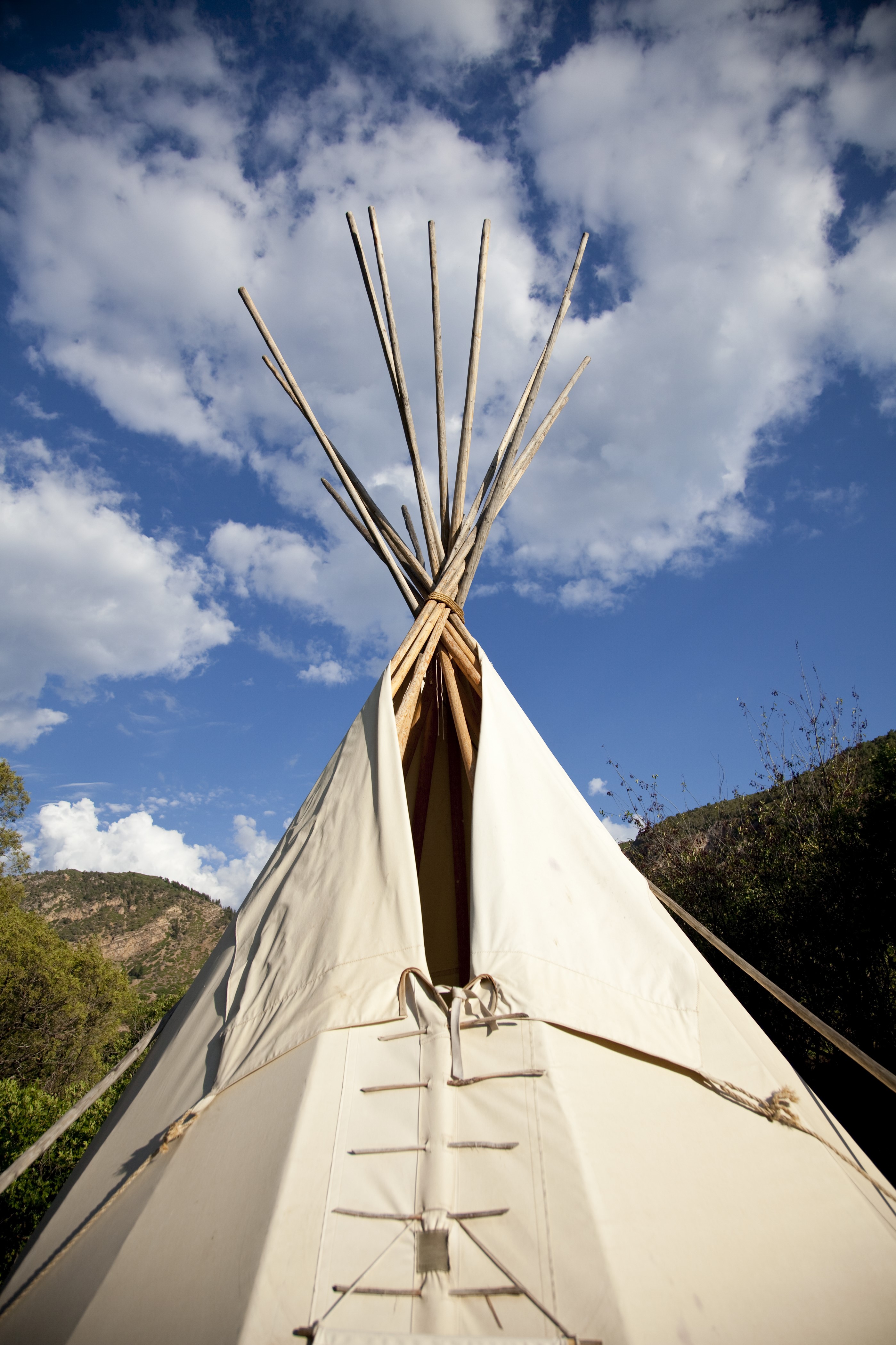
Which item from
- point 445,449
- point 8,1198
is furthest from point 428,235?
point 8,1198

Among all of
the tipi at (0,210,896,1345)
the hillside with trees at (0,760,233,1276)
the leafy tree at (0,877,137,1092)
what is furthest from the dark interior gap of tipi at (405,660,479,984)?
the leafy tree at (0,877,137,1092)

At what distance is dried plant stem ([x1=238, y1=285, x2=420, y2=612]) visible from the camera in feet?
12.3

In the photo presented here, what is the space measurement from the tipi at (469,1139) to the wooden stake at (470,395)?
166cm

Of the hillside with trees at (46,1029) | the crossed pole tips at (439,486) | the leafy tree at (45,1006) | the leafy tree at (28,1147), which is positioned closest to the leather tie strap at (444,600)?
the crossed pole tips at (439,486)

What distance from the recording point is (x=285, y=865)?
2230mm

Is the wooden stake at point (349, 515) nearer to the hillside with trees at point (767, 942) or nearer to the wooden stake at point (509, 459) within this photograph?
the wooden stake at point (509, 459)

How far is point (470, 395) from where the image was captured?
12.2 ft

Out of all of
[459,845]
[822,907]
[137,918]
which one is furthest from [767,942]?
[137,918]

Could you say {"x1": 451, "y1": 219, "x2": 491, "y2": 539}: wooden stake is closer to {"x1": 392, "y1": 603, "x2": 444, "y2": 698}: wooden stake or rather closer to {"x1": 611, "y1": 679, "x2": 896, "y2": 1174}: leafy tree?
{"x1": 392, "y1": 603, "x2": 444, "y2": 698}: wooden stake

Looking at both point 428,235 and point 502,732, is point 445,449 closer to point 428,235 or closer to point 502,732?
point 428,235

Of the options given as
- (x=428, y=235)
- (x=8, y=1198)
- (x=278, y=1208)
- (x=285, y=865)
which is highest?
(x=428, y=235)

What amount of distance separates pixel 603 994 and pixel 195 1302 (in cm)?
114

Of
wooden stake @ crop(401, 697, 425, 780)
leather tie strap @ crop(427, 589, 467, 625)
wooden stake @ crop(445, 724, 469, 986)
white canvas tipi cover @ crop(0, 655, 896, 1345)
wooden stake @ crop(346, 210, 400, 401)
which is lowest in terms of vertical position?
white canvas tipi cover @ crop(0, 655, 896, 1345)

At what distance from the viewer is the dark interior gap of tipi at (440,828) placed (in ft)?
10.5
